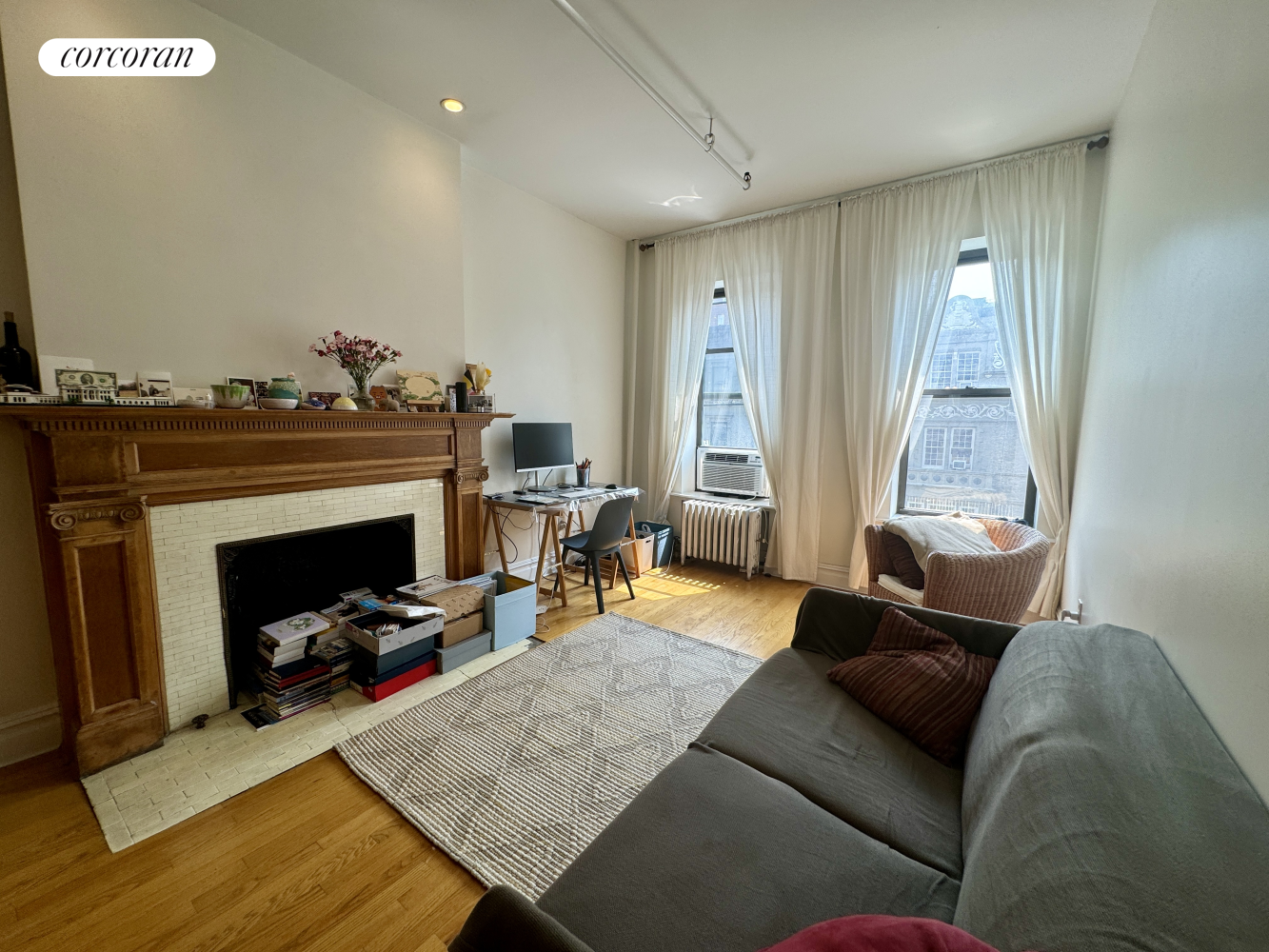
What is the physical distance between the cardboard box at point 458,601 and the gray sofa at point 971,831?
5.55 ft

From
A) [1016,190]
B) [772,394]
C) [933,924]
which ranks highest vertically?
[1016,190]

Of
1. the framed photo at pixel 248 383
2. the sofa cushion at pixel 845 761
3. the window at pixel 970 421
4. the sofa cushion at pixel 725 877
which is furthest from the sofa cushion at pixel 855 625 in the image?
the framed photo at pixel 248 383

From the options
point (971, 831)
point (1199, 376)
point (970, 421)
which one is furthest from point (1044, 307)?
point (971, 831)

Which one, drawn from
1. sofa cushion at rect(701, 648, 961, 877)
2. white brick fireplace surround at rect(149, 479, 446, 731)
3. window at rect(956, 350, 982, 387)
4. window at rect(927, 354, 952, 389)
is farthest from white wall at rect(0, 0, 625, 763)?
window at rect(956, 350, 982, 387)

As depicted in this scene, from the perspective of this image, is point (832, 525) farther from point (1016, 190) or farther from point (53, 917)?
point (53, 917)

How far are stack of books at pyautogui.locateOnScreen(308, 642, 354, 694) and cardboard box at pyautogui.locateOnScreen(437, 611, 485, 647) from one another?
1.39 feet

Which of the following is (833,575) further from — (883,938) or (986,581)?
(883,938)

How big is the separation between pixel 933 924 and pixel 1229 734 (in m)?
0.76

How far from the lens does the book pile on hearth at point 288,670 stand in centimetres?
221

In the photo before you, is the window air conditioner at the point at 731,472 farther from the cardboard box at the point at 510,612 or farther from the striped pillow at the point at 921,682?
the striped pillow at the point at 921,682

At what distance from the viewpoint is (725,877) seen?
997mm

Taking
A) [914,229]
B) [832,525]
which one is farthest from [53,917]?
[914,229]

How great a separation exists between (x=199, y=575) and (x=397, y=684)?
98 cm

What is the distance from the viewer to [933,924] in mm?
604
